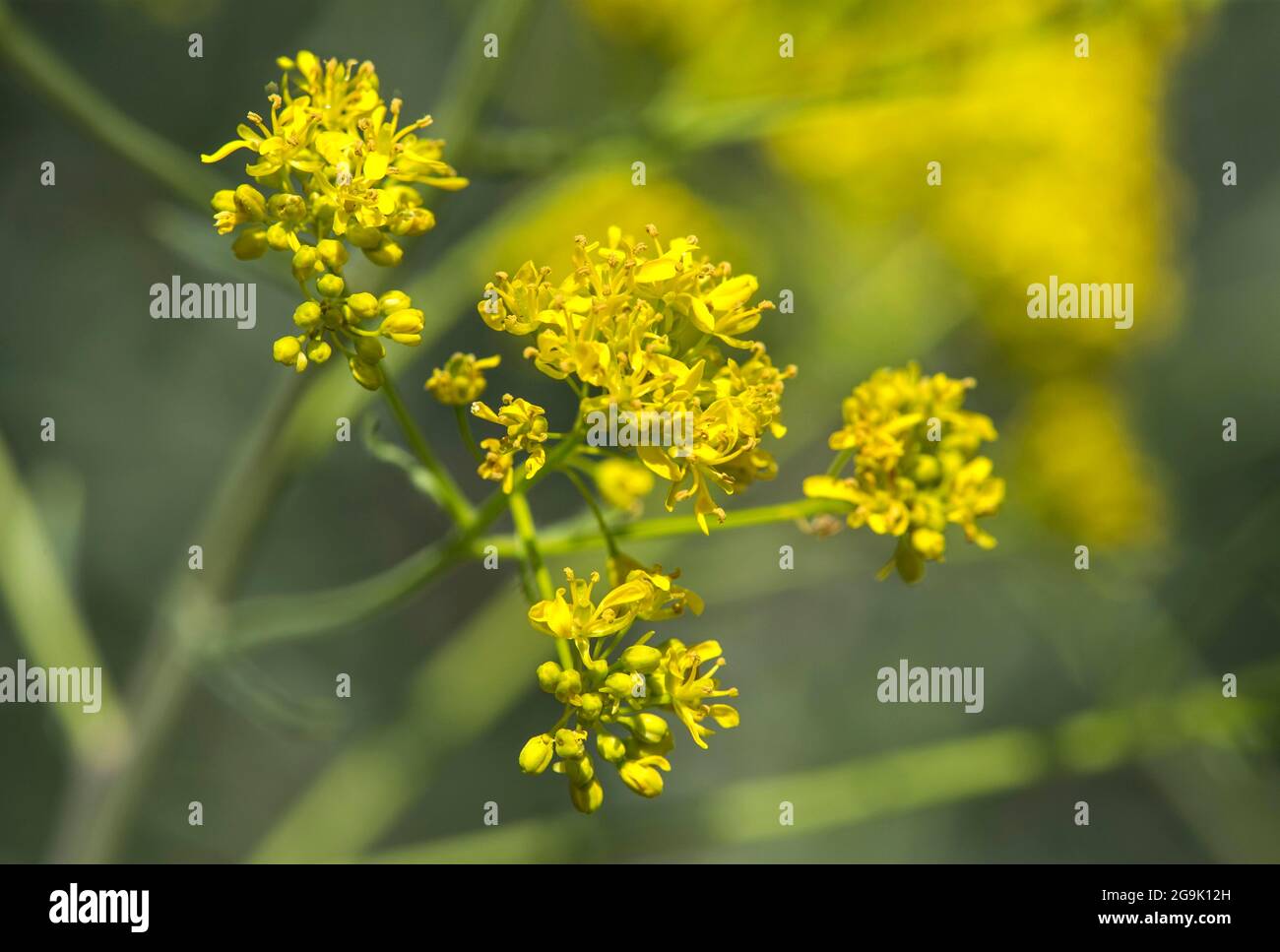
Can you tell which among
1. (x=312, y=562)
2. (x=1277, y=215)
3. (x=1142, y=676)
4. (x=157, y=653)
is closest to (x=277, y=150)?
(x=157, y=653)

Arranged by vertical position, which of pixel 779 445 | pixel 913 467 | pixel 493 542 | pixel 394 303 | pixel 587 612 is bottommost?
pixel 587 612

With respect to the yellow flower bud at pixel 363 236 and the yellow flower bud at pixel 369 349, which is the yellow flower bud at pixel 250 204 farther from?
the yellow flower bud at pixel 369 349

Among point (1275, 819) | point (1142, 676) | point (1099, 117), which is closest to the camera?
point (1142, 676)

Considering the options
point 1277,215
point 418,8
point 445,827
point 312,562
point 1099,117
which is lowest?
point 445,827

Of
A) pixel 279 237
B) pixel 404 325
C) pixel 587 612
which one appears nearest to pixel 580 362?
pixel 404 325

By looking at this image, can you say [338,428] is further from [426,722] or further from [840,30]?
[840,30]

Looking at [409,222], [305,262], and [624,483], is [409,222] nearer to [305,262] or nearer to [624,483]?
[305,262]

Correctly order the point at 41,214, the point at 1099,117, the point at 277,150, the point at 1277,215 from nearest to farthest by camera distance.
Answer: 1. the point at 277,150
2. the point at 1099,117
3. the point at 41,214
4. the point at 1277,215
